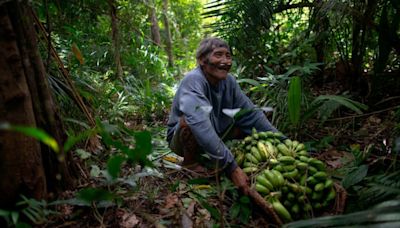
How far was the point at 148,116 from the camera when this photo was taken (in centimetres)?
468

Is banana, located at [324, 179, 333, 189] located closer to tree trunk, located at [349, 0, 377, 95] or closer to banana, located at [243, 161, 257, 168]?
banana, located at [243, 161, 257, 168]

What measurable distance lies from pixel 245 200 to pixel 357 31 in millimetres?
2504

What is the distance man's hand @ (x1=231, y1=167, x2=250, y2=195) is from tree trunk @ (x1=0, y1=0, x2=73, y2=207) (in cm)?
113

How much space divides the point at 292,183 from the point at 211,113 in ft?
3.30

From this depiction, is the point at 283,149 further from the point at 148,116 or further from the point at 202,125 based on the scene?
the point at 148,116

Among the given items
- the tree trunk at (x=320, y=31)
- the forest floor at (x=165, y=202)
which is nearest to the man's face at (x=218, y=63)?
the forest floor at (x=165, y=202)

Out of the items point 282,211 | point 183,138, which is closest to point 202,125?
point 183,138

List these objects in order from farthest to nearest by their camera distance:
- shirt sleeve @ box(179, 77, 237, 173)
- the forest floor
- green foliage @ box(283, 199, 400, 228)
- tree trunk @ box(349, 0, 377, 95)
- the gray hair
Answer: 1. tree trunk @ box(349, 0, 377, 95)
2. the gray hair
3. shirt sleeve @ box(179, 77, 237, 173)
4. the forest floor
5. green foliage @ box(283, 199, 400, 228)

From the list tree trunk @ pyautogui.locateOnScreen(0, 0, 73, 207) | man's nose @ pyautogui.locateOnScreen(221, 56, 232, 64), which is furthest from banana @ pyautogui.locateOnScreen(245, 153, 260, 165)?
tree trunk @ pyautogui.locateOnScreen(0, 0, 73, 207)

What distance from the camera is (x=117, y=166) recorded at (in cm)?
138

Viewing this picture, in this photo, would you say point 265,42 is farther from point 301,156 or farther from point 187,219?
point 187,219

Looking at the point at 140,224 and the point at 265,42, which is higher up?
the point at 265,42

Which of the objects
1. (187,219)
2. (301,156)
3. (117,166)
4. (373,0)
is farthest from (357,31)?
(117,166)

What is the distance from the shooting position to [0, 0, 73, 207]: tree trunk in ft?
5.20
